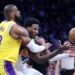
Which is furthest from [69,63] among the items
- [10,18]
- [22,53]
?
[10,18]

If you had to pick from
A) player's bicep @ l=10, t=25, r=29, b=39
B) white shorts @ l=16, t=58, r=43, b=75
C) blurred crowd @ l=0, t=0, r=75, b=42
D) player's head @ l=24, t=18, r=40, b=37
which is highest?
blurred crowd @ l=0, t=0, r=75, b=42

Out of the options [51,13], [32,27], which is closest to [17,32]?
[32,27]

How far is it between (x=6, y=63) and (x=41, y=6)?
→ 942 cm

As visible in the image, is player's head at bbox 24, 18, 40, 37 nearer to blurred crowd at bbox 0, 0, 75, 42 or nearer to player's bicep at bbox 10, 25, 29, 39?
player's bicep at bbox 10, 25, 29, 39

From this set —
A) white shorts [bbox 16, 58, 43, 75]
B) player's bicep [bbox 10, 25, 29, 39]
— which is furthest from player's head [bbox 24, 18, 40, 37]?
player's bicep [bbox 10, 25, 29, 39]

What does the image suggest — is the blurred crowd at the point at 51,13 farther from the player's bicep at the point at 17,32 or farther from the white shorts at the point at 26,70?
the player's bicep at the point at 17,32

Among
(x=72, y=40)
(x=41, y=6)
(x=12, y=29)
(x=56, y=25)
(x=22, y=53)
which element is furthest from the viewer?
(x=41, y=6)

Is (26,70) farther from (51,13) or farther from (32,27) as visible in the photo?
(51,13)

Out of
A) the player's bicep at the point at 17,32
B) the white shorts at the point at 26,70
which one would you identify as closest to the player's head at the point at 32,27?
the white shorts at the point at 26,70

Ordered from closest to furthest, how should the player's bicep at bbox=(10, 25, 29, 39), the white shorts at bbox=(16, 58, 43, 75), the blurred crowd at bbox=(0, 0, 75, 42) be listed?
the player's bicep at bbox=(10, 25, 29, 39)
the white shorts at bbox=(16, 58, 43, 75)
the blurred crowd at bbox=(0, 0, 75, 42)

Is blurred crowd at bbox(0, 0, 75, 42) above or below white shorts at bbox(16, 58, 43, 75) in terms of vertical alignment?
above

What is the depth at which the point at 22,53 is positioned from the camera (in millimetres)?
5270

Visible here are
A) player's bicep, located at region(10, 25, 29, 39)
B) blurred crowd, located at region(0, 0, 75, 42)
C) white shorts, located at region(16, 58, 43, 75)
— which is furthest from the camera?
blurred crowd, located at region(0, 0, 75, 42)

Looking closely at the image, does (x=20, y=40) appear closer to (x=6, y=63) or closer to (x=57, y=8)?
(x=6, y=63)
